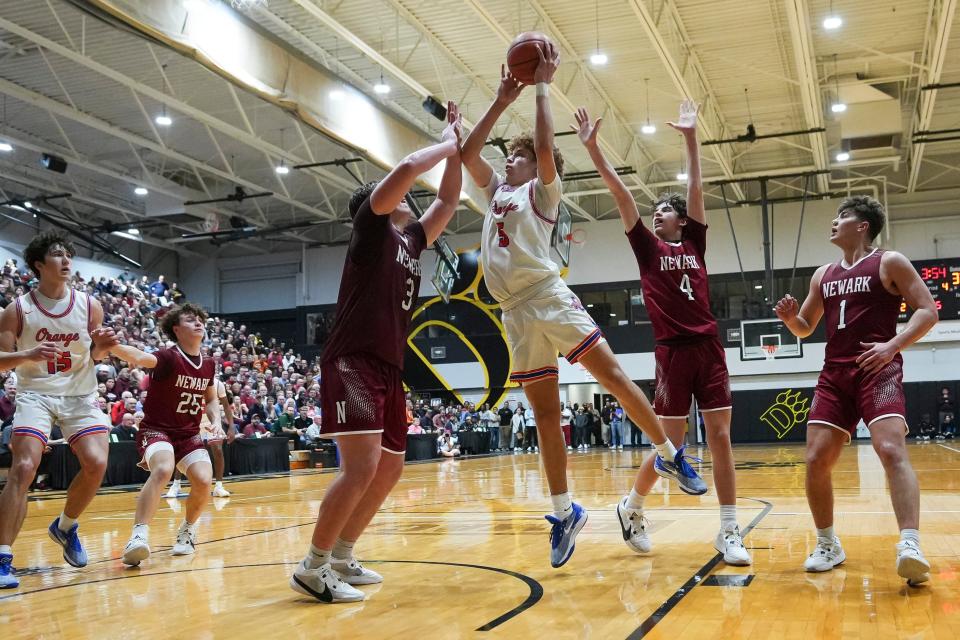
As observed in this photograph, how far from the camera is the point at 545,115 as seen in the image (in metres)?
4.46

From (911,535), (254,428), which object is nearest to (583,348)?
(911,535)

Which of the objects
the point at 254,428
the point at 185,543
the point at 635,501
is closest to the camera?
the point at 635,501

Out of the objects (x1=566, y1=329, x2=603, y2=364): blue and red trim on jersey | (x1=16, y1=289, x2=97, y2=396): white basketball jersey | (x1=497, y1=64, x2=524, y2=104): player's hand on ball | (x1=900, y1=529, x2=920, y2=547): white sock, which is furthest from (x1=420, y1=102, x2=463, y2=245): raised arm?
(x1=900, y1=529, x2=920, y2=547): white sock

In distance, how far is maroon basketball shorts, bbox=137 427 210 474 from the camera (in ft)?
19.1

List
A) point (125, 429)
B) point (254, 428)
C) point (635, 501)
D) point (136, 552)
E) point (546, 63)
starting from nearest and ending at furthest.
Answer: point (546, 63) → point (635, 501) → point (136, 552) → point (125, 429) → point (254, 428)

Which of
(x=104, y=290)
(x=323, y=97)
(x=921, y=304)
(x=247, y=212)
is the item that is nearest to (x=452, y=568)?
(x=921, y=304)

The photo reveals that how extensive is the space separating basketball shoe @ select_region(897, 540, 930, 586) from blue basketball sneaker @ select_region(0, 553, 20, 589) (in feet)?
14.2

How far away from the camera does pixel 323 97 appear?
1509 centimetres

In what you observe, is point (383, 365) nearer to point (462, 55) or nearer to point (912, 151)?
point (462, 55)

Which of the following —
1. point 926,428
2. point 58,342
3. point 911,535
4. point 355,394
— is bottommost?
point 926,428

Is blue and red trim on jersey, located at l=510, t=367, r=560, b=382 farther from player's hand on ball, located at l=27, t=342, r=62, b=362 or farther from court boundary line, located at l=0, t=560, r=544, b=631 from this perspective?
player's hand on ball, located at l=27, t=342, r=62, b=362

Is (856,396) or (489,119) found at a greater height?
(489,119)

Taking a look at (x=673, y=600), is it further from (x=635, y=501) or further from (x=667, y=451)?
(x=635, y=501)

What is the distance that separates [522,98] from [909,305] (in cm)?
1618
